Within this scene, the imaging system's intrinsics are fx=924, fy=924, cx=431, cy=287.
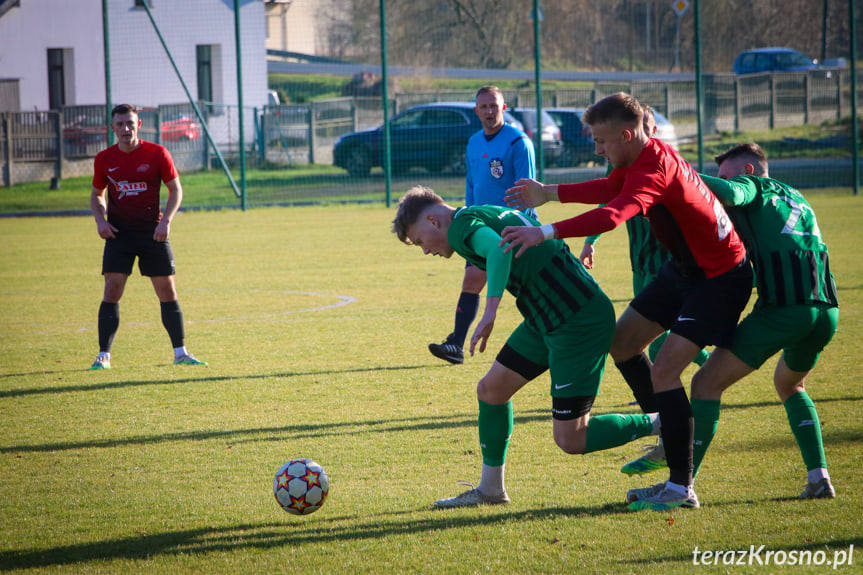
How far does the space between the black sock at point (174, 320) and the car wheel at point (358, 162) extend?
1561 centimetres

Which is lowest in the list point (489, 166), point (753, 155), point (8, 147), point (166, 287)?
point (166, 287)

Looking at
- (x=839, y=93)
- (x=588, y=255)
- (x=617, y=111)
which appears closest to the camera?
(x=617, y=111)

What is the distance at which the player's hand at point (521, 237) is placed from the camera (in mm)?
3705

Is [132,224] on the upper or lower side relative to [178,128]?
lower

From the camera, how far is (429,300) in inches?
418

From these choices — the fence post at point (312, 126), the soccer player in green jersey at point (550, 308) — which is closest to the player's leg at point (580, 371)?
the soccer player in green jersey at point (550, 308)

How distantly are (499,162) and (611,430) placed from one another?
393 centimetres

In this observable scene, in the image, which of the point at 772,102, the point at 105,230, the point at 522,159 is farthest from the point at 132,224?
the point at 772,102

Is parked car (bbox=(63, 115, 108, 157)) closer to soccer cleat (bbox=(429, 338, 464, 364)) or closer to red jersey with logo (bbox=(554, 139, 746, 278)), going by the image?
soccer cleat (bbox=(429, 338, 464, 364))

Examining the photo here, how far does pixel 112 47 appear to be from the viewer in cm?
2681

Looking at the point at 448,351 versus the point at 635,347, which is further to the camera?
the point at 448,351

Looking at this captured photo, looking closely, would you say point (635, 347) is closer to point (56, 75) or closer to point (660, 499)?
point (660, 499)

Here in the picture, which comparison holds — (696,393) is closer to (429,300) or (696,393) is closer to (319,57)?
(429,300)

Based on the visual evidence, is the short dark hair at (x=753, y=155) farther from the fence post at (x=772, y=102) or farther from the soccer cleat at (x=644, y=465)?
the fence post at (x=772, y=102)
